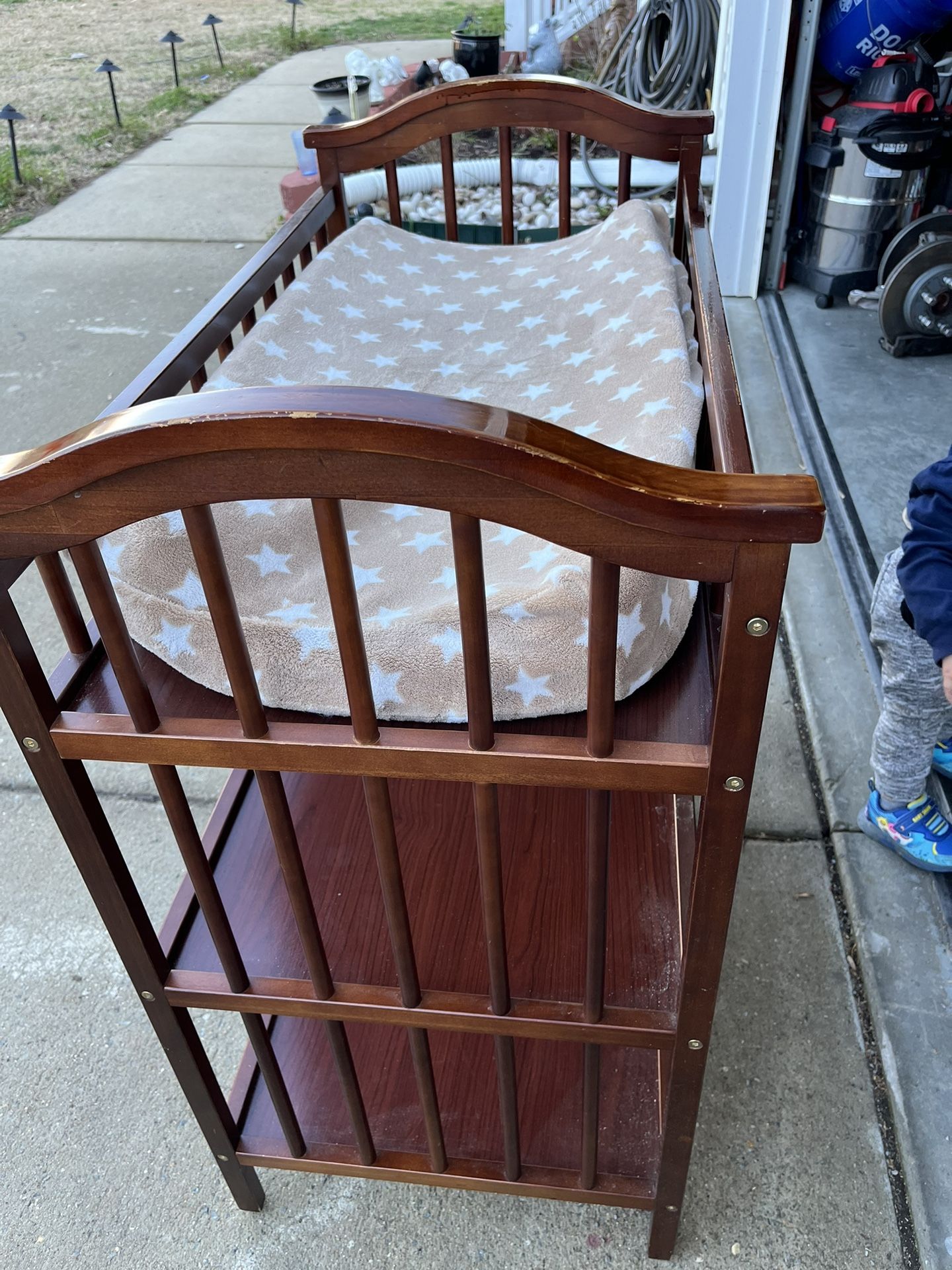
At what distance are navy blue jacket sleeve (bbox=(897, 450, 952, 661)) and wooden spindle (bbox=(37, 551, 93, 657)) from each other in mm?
1009

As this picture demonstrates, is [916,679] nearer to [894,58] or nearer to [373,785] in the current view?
[373,785]

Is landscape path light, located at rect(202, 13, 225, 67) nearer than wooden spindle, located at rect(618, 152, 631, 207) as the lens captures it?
No

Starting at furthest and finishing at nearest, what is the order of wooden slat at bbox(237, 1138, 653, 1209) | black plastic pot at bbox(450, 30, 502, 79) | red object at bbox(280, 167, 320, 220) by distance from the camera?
black plastic pot at bbox(450, 30, 502, 79) → red object at bbox(280, 167, 320, 220) → wooden slat at bbox(237, 1138, 653, 1209)

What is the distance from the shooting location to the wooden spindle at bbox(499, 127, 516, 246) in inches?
72.9

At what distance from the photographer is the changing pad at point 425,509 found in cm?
93

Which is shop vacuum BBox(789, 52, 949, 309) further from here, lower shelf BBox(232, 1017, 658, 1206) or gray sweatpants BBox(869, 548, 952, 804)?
lower shelf BBox(232, 1017, 658, 1206)

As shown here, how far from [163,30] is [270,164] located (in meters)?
6.04

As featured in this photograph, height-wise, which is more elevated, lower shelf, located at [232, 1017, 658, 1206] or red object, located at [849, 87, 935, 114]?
red object, located at [849, 87, 935, 114]

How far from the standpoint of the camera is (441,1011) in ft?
3.32

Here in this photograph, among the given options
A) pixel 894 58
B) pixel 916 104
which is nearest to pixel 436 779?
pixel 916 104

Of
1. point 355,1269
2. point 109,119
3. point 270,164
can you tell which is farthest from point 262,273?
point 109,119

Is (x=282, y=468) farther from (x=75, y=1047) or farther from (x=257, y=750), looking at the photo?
(x=75, y=1047)

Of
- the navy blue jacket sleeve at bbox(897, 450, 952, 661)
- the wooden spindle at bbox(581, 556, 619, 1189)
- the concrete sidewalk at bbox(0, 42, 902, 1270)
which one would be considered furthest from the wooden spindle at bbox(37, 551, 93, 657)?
the navy blue jacket sleeve at bbox(897, 450, 952, 661)

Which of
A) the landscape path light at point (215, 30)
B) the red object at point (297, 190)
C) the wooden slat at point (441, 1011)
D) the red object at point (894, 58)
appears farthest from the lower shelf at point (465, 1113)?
the landscape path light at point (215, 30)
